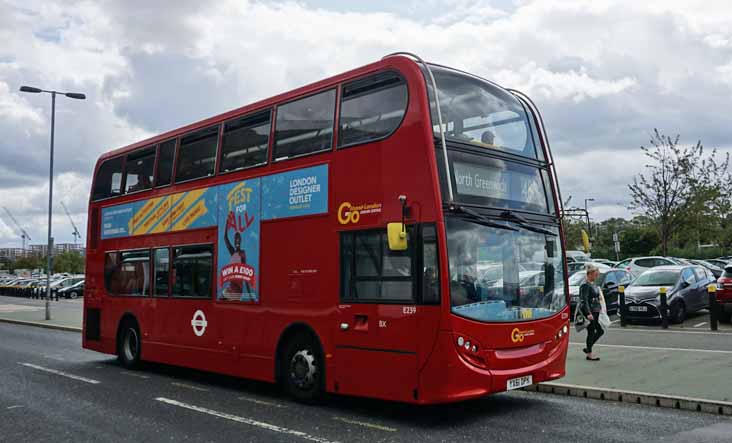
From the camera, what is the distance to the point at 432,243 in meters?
7.52

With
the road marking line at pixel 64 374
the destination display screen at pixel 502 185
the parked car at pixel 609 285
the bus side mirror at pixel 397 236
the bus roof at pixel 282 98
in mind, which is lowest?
the road marking line at pixel 64 374

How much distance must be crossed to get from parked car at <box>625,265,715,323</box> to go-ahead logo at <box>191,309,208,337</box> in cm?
1217

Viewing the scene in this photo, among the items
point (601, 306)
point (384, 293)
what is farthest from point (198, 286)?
point (601, 306)

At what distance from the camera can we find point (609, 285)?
23.2 meters

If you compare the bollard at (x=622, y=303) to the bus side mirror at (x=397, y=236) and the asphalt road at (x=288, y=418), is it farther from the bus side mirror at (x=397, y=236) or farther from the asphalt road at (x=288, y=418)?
the bus side mirror at (x=397, y=236)

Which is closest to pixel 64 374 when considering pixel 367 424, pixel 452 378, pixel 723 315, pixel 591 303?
pixel 367 424

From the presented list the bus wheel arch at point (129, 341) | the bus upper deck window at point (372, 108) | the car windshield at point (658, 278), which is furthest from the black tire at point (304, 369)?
the car windshield at point (658, 278)

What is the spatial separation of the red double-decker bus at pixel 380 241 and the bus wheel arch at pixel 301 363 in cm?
2

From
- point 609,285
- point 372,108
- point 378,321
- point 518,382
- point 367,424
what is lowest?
point 367,424

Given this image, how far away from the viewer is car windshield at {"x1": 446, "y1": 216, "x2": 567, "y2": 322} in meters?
7.56

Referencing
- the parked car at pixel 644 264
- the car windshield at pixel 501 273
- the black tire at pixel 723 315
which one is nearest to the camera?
the car windshield at pixel 501 273

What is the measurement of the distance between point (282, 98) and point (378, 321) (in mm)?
3881

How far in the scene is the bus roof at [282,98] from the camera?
8.42 metres

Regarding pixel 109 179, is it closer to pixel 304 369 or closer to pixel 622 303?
pixel 304 369
